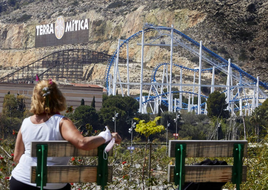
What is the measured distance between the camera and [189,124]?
35.3 m

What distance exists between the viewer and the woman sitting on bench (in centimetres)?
282

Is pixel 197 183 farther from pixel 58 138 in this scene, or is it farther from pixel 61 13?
pixel 61 13

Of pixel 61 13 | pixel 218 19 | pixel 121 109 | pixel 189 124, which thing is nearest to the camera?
pixel 189 124

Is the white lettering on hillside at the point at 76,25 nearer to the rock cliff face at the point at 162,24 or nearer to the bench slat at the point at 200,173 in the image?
the rock cliff face at the point at 162,24

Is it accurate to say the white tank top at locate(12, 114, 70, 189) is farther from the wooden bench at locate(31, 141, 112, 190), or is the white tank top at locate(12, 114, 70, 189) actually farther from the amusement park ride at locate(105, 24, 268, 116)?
the amusement park ride at locate(105, 24, 268, 116)

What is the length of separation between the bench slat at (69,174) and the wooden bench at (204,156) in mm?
519

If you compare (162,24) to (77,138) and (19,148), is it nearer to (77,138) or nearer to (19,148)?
(19,148)

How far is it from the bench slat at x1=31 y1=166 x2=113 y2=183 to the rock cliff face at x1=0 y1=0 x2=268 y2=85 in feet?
195

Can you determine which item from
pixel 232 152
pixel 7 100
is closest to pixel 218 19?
pixel 7 100

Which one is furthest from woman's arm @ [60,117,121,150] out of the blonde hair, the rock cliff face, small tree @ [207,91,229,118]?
the rock cliff face

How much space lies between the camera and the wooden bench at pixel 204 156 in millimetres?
3137

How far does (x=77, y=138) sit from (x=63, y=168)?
28 cm

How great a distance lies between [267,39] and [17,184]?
67507mm

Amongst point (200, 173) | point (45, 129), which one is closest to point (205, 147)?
point (200, 173)
